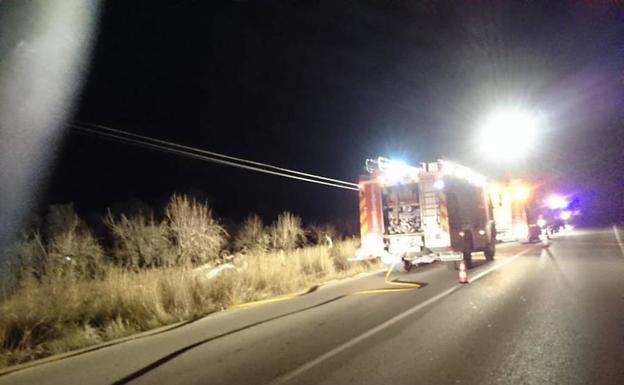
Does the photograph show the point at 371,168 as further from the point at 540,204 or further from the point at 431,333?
the point at 540,204

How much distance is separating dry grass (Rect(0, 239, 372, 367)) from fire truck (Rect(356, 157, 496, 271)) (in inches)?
137

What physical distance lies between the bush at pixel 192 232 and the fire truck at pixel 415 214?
15.8 feet

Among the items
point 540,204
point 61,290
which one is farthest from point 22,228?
point 540,204

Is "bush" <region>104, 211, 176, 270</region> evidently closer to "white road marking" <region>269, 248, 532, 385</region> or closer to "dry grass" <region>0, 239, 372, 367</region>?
"dry grass" <region>0, 239, 372, 367</region>

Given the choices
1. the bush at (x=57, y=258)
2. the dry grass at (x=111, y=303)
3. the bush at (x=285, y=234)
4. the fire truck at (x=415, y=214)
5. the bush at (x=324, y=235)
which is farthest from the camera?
the bush at (x=324, y=235)

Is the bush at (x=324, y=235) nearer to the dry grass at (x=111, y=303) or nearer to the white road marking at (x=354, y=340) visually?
the dry grass at (x=111, y=303)

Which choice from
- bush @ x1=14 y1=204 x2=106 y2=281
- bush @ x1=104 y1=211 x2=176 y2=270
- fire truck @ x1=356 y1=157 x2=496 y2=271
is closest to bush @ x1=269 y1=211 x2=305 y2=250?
bush @ x1=104 y1=211 x2=176 y2=270

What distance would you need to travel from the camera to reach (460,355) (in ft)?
17.8

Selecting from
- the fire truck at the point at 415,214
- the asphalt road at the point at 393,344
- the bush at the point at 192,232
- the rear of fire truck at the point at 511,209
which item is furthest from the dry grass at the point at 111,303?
the rear of fire truck at the point at 511,209

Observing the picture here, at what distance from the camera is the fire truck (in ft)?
44.8

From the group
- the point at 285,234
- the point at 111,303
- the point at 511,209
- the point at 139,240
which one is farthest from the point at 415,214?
the point at 511,209

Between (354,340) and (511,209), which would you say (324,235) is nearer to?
(511,209)

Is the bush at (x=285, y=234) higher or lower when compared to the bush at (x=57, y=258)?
higher

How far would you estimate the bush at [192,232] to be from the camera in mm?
13234
